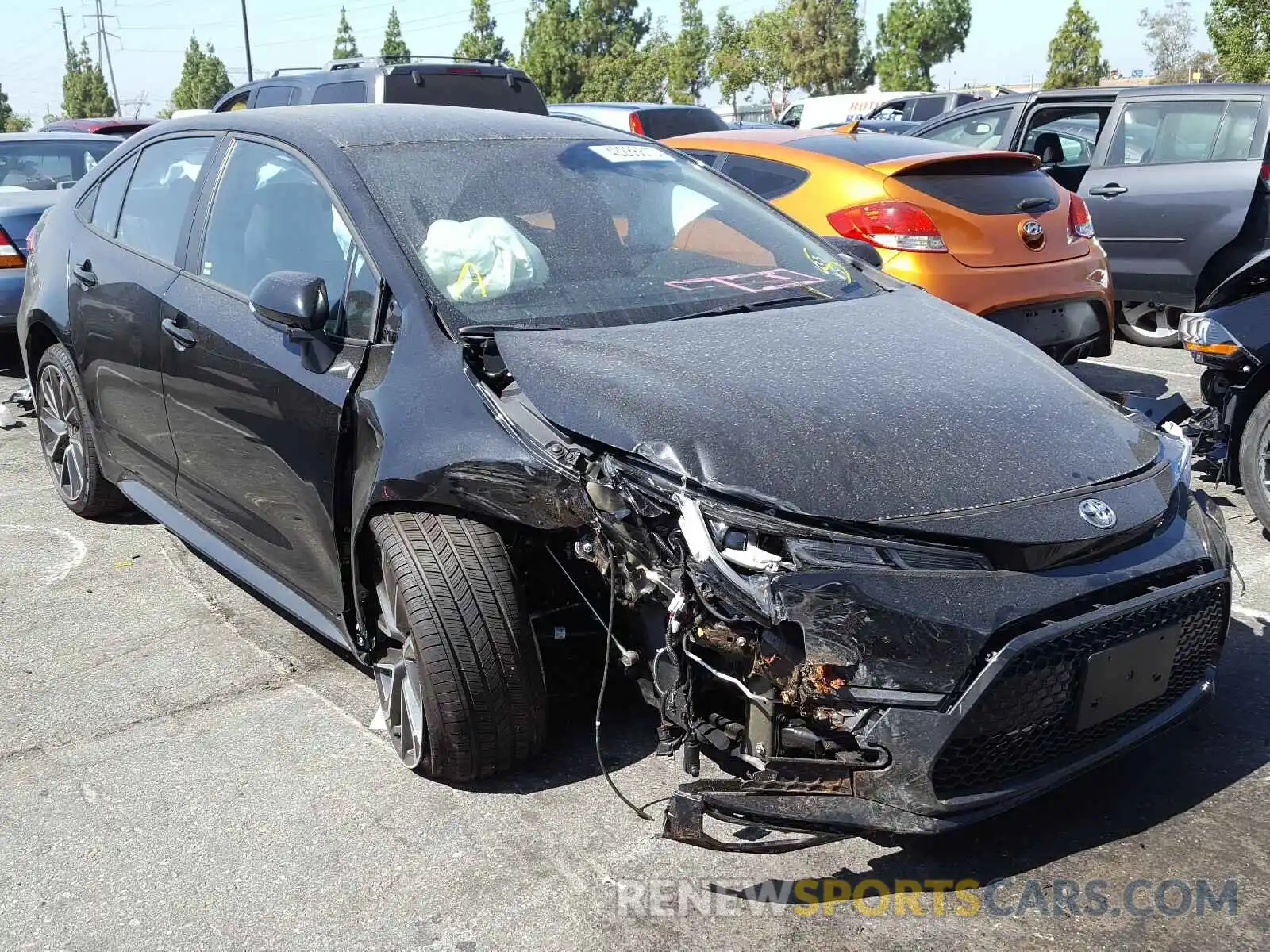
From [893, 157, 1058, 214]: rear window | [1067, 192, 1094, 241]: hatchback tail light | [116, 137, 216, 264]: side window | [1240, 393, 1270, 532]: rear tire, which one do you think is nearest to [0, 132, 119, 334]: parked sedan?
[116, 137, 216, 264]: side window

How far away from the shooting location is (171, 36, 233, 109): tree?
6650 centimetres

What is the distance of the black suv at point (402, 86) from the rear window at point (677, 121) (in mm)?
1119

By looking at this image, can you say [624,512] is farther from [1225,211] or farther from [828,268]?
[1225,211]

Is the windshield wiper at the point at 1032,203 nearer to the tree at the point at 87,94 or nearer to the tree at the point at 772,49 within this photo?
the tree at the point at 772,49

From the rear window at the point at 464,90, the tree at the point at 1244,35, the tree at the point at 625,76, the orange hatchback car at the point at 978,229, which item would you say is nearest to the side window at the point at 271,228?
the orange hatchback car at the point at 978,229

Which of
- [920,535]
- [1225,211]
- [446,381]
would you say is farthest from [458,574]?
[1225,211]

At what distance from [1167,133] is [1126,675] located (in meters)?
6.80

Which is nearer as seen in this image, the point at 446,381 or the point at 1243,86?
the point at 446,381

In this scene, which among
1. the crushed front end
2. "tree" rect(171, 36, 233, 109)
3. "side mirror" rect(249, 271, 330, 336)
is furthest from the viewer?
"tree" rect(171, 36, 233, 109)

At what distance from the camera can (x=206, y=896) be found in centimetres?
271

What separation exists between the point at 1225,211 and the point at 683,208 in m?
5.38

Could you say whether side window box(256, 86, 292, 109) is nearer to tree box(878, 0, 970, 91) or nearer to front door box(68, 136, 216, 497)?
front door box(68, 136, 216, 497)

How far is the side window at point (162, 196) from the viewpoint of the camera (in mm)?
4199

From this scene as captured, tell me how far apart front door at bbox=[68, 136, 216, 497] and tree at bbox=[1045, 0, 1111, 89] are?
164 feet
